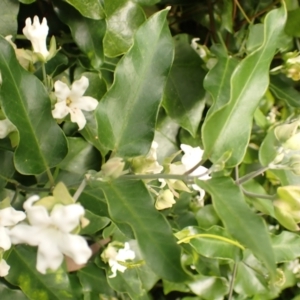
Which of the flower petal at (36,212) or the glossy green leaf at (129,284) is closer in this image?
the flower petal at (36,212)

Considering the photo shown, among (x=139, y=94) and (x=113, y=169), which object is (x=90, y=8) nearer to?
(x=139, y=94)

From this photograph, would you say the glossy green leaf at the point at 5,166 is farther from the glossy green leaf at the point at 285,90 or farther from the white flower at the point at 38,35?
the glossy green leaf at the point at 285,90

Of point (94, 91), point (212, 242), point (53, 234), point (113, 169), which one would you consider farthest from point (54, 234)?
point (212, 242)

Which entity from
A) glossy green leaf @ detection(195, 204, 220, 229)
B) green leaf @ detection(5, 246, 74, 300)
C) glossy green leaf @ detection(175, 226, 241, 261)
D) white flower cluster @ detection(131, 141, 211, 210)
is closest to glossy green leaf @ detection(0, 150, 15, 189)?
green leaf @ detection(5, 246, 74, 300)

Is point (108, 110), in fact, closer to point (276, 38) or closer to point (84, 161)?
point (84, 161)

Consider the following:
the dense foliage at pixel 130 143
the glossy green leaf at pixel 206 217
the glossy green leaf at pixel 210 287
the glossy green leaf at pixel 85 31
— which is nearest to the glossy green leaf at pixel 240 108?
the dense foliage at pixel 130 143

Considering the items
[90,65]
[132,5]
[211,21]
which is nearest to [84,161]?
[90,65]
